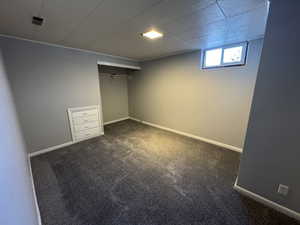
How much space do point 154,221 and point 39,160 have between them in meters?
2.60

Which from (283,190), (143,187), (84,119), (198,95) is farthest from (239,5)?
(84,119)

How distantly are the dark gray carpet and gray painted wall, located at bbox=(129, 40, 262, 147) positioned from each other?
623 millimetres

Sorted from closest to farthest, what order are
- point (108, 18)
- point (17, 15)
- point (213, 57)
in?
point (17, 15), point (108, 18), point (213, 57)

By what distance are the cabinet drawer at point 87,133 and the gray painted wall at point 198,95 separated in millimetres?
1954

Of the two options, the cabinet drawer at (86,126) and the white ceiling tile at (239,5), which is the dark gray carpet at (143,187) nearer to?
the cabinet drawer at (86,126)

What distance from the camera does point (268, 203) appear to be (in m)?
1.59

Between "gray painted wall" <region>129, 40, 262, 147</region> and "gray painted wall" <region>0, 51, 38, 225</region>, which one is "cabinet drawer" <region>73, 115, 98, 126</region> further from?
"gray painted wall" <region>0, 51, 38, 225</region>

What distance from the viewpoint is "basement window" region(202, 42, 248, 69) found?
260cm

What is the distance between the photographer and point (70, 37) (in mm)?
2312

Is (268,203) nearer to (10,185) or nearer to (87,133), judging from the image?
(10,185)

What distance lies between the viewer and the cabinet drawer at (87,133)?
335cm

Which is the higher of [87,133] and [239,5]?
[239,5]

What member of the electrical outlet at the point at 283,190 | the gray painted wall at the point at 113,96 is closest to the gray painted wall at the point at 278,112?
the electrical outlet at the point at 283,190

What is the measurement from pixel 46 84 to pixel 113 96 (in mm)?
2403
